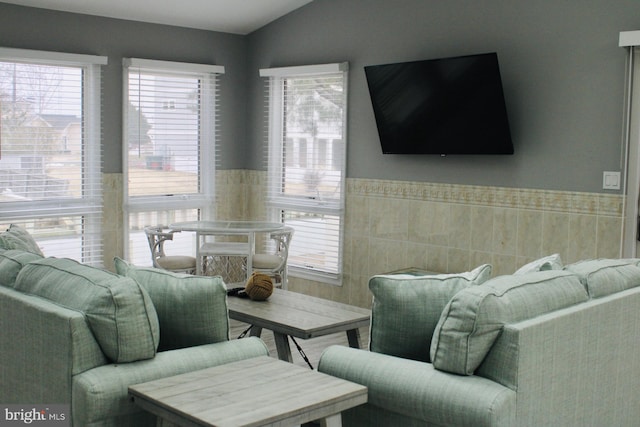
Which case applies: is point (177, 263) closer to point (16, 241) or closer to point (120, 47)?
point (120, 47)

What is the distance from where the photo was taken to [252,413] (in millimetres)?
2471

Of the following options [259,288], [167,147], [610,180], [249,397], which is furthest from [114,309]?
[167,147]

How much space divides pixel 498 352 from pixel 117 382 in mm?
1380

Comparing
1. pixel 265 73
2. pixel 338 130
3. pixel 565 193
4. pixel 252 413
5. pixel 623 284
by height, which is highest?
pixel 265 73

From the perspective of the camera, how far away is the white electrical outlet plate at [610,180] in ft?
16.4

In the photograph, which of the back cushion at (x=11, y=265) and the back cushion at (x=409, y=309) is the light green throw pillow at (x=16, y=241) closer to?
the back cushion at (x=11, y=265)

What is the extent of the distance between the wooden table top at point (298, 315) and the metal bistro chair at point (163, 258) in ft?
5.58

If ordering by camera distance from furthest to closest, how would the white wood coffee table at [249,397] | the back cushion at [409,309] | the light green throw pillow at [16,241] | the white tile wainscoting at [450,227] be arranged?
the white tile wainscoting at [450,227] → the light green throw pillow at [16,241] → the back cushion at [409,309] → the white wood coffee table at [249,397]

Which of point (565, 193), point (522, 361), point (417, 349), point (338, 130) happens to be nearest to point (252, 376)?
point (417, 349)

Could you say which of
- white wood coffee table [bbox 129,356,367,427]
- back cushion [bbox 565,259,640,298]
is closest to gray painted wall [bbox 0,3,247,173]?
white wood coffee table [bbox 129,356,367,427]

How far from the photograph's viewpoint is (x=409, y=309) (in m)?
3.11

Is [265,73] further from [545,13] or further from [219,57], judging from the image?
[545,13]

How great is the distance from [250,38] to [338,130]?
60.6 inches

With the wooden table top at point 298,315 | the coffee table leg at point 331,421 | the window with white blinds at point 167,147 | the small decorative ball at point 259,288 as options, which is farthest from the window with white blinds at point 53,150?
the coffee table leg at point 331,421
